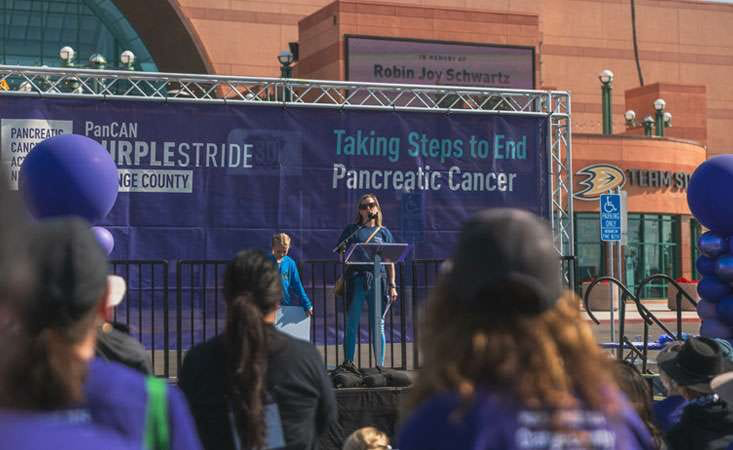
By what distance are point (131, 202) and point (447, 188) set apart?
435 centimetres

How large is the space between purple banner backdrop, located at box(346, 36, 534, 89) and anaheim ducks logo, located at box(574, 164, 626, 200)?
3.66 metres

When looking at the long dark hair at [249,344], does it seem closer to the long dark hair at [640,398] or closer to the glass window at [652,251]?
the long dark hair at [640,398]

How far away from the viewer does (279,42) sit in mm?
38562

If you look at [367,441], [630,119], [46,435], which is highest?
[630,119]

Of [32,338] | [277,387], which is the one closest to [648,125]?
[277,387]

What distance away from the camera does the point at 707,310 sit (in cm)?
1062

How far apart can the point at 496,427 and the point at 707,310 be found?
29.9 ft

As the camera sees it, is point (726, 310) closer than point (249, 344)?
No

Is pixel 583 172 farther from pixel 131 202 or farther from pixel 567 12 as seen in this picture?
pixel 131 202

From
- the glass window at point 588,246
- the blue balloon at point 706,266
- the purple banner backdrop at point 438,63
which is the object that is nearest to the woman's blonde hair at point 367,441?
the blue balloon at point 706,266

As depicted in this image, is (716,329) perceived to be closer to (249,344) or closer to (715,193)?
(715,193)

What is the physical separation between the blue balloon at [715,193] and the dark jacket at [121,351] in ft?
25.1

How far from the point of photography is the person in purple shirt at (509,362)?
6.91 feet

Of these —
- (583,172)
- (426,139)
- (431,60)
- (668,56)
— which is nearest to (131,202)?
(426,139)
